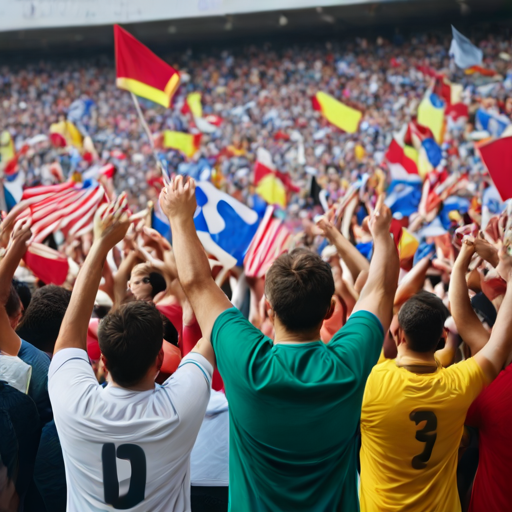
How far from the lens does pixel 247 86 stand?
15.7m

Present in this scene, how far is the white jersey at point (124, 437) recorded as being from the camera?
1.54m

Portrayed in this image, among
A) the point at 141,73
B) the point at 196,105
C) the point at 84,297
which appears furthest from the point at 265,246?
the point at 196,105

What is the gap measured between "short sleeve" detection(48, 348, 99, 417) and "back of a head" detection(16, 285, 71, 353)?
83 centimetres

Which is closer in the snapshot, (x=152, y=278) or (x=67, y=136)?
(x=152, y=278)

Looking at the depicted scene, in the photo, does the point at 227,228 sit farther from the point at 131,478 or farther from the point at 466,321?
the point at 131,478

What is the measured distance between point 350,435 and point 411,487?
59cm

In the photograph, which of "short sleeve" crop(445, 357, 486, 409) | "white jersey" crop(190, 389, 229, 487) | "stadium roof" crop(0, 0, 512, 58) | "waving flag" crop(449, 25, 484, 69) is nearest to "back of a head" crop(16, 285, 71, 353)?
"white jersey" crop(190, 389, 229, 487)

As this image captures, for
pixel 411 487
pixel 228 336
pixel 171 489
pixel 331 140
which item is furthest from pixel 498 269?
pixel 331 140

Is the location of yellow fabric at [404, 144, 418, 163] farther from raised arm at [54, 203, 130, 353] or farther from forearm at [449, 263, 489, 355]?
raised arm at [54, 203, 130, 353]

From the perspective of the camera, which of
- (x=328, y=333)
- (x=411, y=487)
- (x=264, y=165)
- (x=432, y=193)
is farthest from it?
(x=264, y=165)

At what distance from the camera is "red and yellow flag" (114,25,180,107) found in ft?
13.5

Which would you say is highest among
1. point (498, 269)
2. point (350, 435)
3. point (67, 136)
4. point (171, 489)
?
point (498, 269)

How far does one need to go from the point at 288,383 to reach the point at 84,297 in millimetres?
631

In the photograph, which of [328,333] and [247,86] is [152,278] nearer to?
[328,333]
